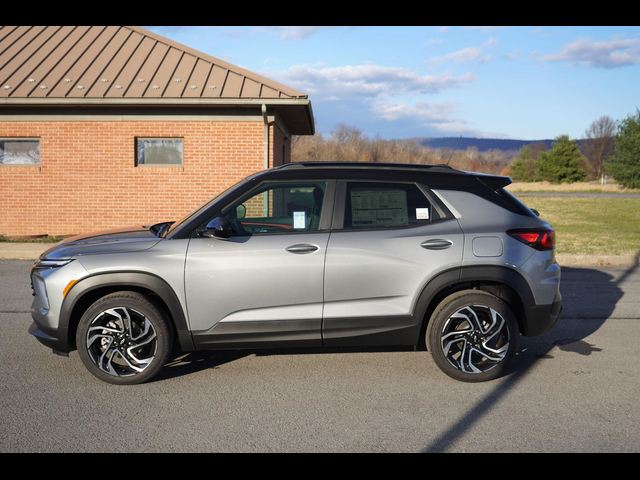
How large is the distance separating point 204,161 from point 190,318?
977cm

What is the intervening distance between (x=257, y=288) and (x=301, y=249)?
1.54 feet

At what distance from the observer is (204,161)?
13.9 meters

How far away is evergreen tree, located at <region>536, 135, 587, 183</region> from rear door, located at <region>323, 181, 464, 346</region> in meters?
63.9

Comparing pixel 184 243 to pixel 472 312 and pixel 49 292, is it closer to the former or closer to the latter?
pixel 49 292

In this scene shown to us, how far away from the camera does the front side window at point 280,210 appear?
482cm

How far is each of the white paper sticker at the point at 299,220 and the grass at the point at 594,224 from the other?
30.5 ft

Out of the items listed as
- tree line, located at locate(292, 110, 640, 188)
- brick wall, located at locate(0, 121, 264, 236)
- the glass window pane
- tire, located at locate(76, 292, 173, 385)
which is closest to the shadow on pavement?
tire, located at locate(76, 292, 173, 385)

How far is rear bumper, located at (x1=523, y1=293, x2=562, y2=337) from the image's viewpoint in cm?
486

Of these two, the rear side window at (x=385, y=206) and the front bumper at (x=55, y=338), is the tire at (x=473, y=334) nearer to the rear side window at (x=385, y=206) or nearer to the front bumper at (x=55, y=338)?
the rear side window at (x=385, y=206)

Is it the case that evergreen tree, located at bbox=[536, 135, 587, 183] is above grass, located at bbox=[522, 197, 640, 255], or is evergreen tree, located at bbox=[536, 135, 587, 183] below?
above

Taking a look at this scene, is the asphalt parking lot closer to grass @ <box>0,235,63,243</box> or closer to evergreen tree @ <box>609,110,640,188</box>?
grass @ <box>0,235,63,243</box>

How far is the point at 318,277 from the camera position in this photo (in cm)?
466

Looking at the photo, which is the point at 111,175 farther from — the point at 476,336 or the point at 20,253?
the point at 476,336

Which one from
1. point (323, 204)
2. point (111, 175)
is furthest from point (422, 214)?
point (111, 175)
